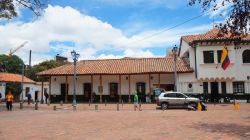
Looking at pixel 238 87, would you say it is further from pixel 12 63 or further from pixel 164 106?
pixel 12 63

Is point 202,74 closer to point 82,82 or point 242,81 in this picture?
point 242,81

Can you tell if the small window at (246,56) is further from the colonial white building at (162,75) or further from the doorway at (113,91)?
the doorway at (113,91)

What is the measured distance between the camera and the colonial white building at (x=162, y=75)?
31.5m

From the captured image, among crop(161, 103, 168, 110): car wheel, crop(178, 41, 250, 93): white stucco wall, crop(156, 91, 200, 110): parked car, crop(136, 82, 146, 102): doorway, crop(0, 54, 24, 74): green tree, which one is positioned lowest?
crop(161, 103, 168, 110): car wheel

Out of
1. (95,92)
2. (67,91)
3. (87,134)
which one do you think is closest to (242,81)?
(95,92)

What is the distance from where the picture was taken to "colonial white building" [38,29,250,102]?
31500 millimetres

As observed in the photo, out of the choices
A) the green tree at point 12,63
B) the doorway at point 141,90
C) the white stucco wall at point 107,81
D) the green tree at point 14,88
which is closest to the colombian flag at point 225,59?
the white stucco wall at point 107,81

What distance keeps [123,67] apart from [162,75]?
4.67 m

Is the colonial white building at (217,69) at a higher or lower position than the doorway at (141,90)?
higher

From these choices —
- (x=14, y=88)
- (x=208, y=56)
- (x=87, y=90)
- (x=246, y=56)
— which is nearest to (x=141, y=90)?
(x=87, y=90)

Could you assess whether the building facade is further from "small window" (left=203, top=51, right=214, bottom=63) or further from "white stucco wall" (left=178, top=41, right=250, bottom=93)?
"small window" (left=203, top=51, right=214, bottom=63)

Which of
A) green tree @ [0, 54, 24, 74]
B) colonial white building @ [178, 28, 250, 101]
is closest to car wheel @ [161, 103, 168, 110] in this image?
colonial white building @ [178, 28, 250, 101]

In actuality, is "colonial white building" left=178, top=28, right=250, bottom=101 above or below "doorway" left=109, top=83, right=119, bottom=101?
above

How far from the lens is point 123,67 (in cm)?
3475
